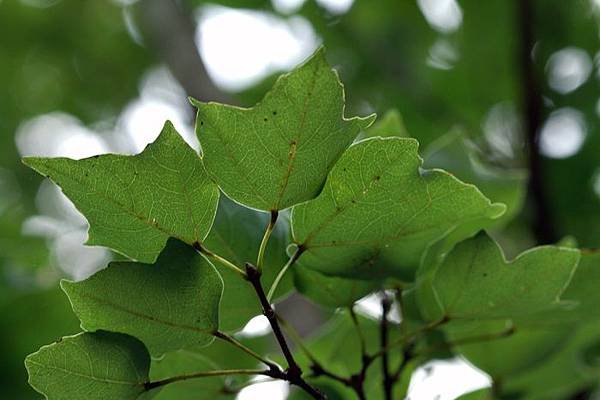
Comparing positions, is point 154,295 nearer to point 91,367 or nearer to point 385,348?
point 91,367

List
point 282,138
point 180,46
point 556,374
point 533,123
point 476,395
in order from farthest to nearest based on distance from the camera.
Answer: point 180,46 → point 533,123 → point 556,374 → point 476,395 → point 282,138

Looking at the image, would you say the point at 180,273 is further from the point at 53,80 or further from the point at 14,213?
the point at 53,80

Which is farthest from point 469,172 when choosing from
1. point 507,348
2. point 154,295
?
point 154,295

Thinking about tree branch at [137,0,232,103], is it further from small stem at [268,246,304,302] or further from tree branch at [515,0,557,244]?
small stem at [268,246,304,302]

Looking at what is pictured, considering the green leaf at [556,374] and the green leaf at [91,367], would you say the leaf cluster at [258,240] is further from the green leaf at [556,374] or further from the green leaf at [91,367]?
the green leaf at [556,374]

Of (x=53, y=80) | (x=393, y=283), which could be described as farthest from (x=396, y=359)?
(x=53, y=80)

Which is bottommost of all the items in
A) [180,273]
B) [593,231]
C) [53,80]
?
A: [593,231]

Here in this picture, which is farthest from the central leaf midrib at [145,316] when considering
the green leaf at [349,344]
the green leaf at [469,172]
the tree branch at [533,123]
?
the tree branch at [533,123]
